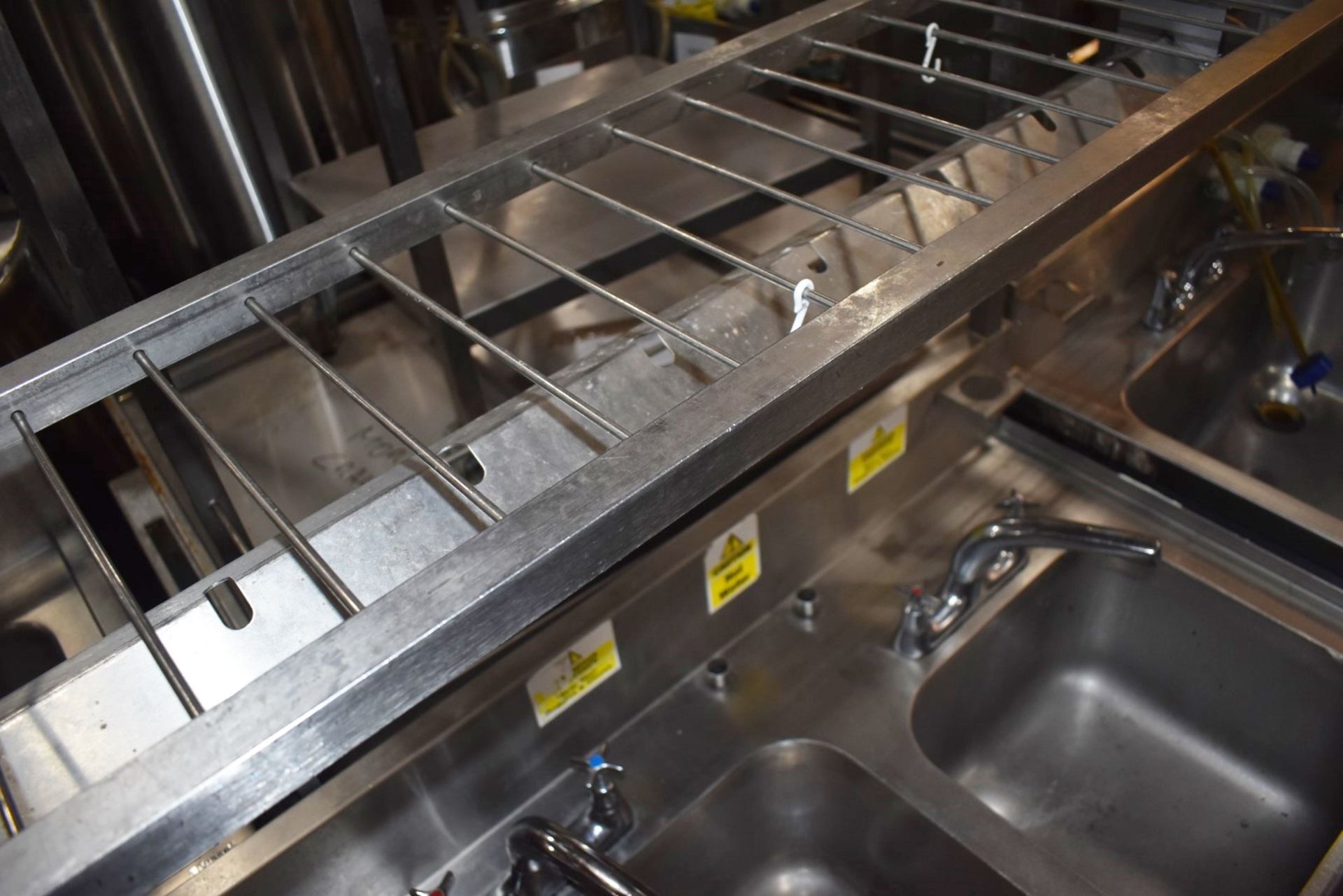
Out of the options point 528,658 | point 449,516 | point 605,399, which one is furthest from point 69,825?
point 528,658

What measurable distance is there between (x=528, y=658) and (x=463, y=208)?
1.44 feet

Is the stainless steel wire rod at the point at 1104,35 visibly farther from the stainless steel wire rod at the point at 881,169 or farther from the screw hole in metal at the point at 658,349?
the screw hole in metal at the point at 658,349

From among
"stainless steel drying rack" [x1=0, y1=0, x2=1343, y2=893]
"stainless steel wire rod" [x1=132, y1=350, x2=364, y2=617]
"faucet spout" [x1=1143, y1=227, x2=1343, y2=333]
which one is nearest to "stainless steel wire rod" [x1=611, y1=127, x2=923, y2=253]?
"stainless steel drying rack" [x1=0, y1=0, x2=1343, y2=893]

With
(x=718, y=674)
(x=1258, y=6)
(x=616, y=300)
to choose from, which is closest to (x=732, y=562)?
(x=718, y=674)

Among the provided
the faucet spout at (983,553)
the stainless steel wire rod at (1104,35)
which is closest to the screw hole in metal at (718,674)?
the faucet spout at (983,553)

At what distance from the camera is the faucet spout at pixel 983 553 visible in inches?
43.2

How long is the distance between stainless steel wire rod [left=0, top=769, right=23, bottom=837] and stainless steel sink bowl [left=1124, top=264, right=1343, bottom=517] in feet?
4.77

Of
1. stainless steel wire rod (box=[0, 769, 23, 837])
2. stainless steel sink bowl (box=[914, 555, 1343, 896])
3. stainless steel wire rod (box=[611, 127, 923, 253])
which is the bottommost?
stainless steel sink bowl (box=[914, 555, 1343, 896])

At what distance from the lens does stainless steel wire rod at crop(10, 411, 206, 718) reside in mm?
453

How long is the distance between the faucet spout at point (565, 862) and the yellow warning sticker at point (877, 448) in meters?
0.56

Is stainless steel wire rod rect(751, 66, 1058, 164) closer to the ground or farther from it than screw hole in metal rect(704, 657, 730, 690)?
farther from it

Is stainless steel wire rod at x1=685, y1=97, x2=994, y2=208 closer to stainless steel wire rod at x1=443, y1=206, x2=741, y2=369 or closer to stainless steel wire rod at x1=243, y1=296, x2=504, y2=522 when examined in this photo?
stainless steel wire rod at x1=443, y1=206, x2=741, y2=369

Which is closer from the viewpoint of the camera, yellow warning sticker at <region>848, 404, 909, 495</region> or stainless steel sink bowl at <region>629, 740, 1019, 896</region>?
stainless steel sink bowl at <region>629, 740, 1019, 896</region>

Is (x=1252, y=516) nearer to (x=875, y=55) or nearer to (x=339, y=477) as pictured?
(x=875, y=55)
